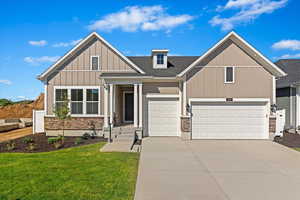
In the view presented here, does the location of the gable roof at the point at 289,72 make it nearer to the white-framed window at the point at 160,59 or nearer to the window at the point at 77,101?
the white-framed window at the point at 160,59

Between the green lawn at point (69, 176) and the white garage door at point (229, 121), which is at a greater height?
the white garage door at point (229, 121)

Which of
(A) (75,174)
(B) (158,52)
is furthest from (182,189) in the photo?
(B) (158,52)

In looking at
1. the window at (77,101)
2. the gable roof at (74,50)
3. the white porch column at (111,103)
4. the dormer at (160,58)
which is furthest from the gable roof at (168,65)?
the window at (77,101)

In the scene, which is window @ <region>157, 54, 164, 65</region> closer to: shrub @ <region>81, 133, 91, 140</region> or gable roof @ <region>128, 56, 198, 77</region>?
gable roof @ <region>128, 56, 198, 77</region>

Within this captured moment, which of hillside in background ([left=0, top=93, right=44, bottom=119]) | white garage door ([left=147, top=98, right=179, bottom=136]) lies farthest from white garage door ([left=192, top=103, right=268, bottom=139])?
hillside in background ([left=0, top=93, right=44, bottom=119])

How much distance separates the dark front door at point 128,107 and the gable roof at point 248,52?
4496mm

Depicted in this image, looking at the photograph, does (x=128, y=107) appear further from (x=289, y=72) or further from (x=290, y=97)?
(x=289, y=72)

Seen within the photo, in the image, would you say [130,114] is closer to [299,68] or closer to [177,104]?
[177,104]

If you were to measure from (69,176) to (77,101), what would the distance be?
787 centimetres

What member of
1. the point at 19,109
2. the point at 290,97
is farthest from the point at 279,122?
the point at 19,109

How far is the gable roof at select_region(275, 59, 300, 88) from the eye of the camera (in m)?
14.1

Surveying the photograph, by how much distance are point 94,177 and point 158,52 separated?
10573mm

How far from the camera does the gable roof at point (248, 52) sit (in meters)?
11.3

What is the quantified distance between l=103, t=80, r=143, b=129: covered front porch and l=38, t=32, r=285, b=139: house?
0.06m
